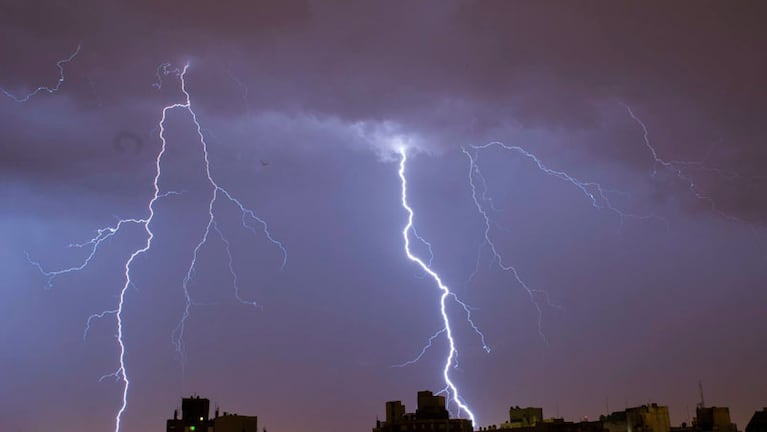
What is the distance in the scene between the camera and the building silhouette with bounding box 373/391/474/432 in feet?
247

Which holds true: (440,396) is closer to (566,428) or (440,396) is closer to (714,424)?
(566,428)

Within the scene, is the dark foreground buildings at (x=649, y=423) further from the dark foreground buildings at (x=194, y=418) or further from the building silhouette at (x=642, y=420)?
the dark foreground buildings at (x=194, y=418)

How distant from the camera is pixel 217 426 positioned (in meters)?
79.4

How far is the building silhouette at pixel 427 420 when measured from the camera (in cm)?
7538

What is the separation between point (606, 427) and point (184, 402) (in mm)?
42865

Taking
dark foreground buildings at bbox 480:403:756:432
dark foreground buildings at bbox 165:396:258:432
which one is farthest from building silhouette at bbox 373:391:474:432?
dark foreground buildings at bbox 165:396:258:432

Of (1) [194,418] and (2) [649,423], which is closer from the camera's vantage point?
(2) [649,423]

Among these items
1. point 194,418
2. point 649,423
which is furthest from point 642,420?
point 194,418

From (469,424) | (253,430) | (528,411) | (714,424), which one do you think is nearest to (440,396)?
(469,424)

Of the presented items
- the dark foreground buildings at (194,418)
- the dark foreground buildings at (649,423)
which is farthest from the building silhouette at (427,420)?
the dark foreground buildings at (194,418)

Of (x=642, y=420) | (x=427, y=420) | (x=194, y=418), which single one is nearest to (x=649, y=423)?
(x=642, y=420)

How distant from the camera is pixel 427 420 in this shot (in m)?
75.9

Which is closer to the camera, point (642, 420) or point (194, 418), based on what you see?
point (642, 420)

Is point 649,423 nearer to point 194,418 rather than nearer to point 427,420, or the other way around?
point 427,420
